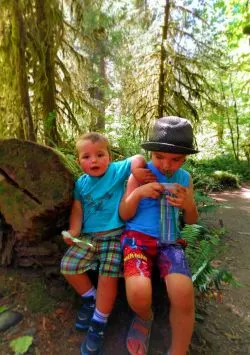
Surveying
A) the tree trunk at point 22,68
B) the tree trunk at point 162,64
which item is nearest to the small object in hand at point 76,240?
the tree trunk at point 22,68

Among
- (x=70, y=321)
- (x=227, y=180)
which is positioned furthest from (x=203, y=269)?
(x=227, y=180)

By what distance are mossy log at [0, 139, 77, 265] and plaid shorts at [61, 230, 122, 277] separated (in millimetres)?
380

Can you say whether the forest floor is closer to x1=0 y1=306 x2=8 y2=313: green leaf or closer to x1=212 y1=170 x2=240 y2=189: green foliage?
x1=0 y1=306 x2=8 y2=313: green leaf

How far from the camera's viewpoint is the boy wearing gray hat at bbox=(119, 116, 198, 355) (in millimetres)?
2064

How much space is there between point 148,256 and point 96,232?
470 mm

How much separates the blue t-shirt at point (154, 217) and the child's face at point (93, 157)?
42 centimetres

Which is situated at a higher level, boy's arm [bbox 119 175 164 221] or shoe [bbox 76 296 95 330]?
boy's arm [bbox 119 175 164 221]

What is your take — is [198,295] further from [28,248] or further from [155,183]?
[28,248]

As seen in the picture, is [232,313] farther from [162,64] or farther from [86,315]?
[162,64]

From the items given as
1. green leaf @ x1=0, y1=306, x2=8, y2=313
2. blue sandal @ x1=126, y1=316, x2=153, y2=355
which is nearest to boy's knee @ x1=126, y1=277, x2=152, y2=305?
blue sandal @ x1=126, y1=316, x2=153, y2=355

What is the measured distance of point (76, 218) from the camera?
2.59 metres

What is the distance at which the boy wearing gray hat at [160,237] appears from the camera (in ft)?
6.77

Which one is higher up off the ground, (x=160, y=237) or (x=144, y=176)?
(x=144, y=176)

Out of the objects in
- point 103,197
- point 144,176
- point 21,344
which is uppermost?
point 144,176
